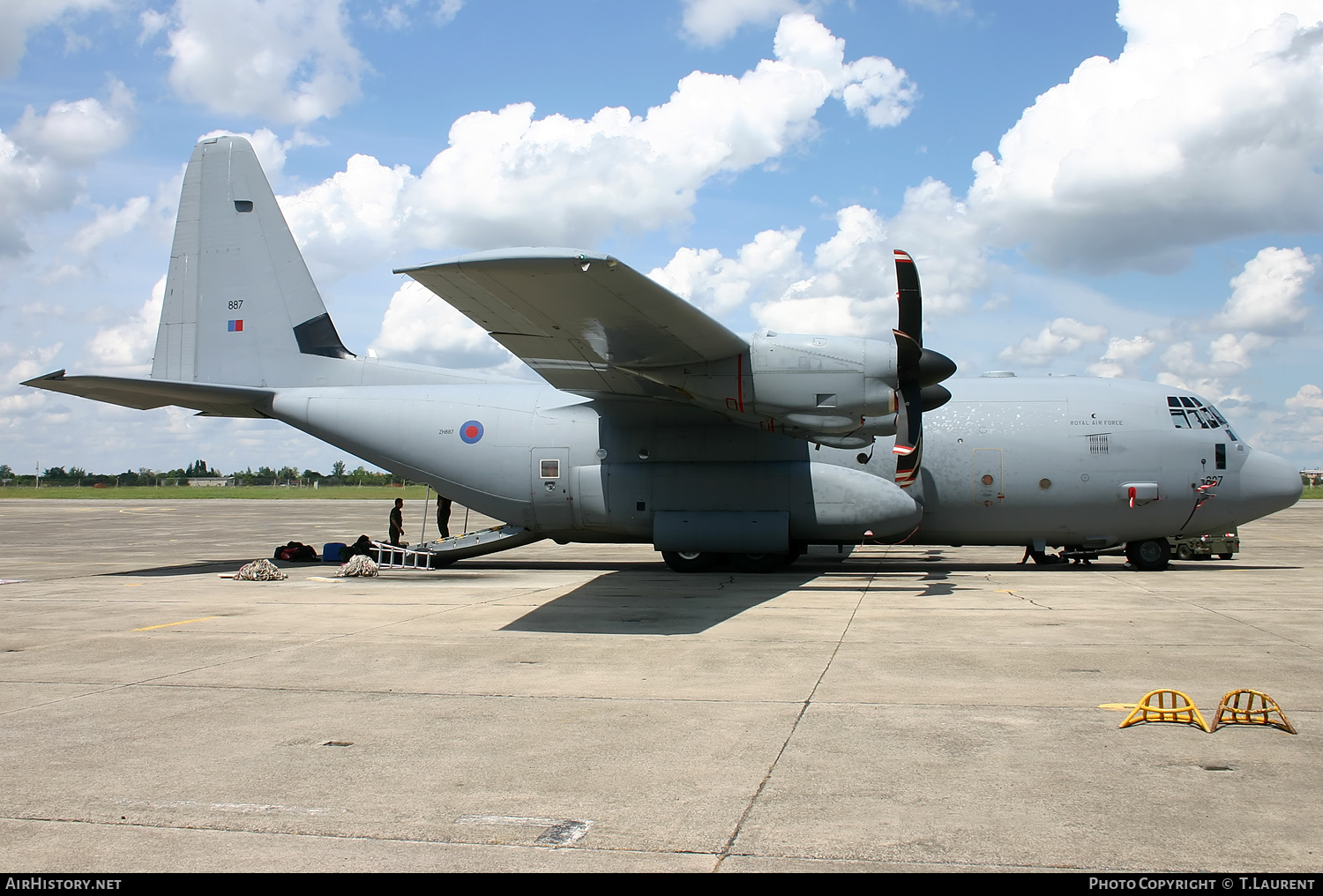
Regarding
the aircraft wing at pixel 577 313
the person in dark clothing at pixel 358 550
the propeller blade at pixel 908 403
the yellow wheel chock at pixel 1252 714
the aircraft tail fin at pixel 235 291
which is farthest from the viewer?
the person in dark clothing at pixel 358 550

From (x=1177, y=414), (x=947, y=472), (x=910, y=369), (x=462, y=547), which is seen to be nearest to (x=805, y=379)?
(x=910, y=369)

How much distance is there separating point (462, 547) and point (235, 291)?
716 centimetres

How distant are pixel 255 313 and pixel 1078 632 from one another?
16258 mm

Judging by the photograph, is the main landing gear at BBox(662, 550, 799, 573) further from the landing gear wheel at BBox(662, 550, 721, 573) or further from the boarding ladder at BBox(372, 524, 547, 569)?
the boarding ladder at BBox(372, 524, 547, 569)

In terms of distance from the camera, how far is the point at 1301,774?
200 inches

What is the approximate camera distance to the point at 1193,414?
16.4 m

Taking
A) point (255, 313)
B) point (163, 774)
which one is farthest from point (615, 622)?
point (255, 313)

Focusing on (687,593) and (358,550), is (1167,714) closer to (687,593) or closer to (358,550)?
(687,593)

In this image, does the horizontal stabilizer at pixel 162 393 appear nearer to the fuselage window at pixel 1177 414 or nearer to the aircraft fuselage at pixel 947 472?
the aircraft fuselage at pixel 947 472

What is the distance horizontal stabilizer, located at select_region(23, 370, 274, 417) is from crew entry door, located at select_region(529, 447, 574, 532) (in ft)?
19.1

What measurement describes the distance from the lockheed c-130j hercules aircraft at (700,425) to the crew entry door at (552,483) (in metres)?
0.04

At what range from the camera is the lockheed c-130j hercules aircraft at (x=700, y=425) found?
13.3 m

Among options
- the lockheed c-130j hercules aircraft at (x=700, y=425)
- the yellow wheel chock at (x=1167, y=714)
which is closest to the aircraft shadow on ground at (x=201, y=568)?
the lockheed c-130j hercules aircraft at (x=700, y=425)

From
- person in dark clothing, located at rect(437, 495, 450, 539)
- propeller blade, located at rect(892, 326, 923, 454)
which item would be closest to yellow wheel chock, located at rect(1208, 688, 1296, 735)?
A: propeller blade, located at rect(892, 326, 923, 454)
